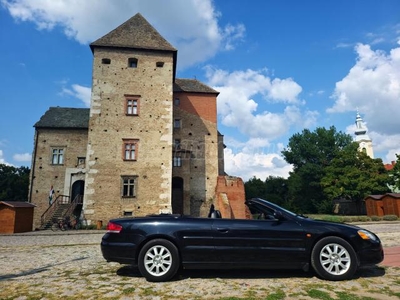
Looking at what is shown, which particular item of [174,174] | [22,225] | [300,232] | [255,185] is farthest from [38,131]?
[255,185]

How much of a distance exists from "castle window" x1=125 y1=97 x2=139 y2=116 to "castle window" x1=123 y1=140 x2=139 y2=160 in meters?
2.58

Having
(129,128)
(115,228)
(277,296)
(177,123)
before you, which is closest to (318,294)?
(277,296)

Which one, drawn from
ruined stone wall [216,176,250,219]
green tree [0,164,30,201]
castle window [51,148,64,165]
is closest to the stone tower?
ruined stone wall [216,176,250,219]

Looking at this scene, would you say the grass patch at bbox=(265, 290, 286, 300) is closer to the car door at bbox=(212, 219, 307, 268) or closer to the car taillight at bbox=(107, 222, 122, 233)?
the car door at bbox=(212, 219, 307, 268)

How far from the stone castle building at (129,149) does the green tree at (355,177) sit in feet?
72.2

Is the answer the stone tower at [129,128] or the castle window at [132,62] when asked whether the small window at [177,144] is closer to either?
the stone tower at [129,128]

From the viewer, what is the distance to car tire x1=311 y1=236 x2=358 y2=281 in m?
4.71

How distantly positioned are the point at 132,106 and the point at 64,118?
966 centimetres

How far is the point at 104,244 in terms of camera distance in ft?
16.6

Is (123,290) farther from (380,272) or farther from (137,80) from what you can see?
(137,80)

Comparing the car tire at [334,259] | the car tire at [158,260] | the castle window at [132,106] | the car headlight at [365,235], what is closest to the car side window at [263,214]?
the car tire at [334,259]

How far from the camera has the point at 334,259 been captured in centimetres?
480

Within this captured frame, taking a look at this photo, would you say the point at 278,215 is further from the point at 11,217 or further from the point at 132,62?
the point at 132,62

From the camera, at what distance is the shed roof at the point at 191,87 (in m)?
30.6
